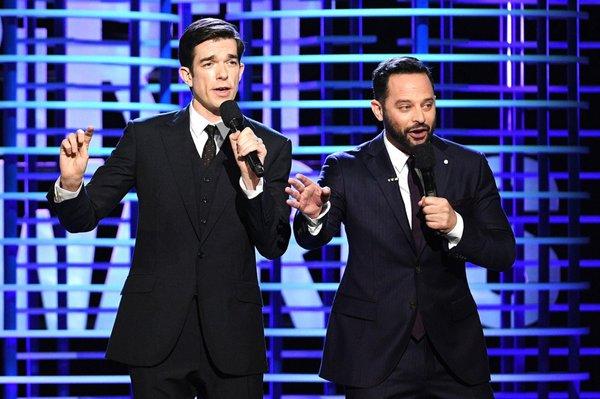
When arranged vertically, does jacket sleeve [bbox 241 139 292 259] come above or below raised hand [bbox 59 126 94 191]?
below

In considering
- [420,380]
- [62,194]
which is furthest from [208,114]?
[420,380]

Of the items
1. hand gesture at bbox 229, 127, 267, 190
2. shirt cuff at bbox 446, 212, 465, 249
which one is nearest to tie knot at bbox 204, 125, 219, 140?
hand gesture at bbox 229, 127, 267, 190

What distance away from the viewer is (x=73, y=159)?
3123 millimetres

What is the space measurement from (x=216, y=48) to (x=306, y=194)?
1.80 feet

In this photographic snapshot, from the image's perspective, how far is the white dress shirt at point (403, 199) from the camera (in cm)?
323

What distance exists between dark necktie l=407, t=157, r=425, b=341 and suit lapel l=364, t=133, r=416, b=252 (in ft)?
0.07

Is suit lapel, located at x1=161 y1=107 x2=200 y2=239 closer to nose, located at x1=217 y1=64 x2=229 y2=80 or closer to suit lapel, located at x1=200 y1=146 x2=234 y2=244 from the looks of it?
suit lapel, located at x1=200 y1=146 x2=234 y2=244

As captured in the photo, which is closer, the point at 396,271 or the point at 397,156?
the point at 396,271

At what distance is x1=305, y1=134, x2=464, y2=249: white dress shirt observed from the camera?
3.23m

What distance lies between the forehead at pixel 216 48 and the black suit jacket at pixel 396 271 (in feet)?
1.68

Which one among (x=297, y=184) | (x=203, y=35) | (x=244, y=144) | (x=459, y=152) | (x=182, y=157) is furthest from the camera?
(x=459, y=152)

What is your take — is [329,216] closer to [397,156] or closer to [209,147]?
[397,156]

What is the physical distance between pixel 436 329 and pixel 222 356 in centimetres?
64

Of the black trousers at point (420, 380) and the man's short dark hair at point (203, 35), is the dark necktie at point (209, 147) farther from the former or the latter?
the black trousers at point (420, 380)
